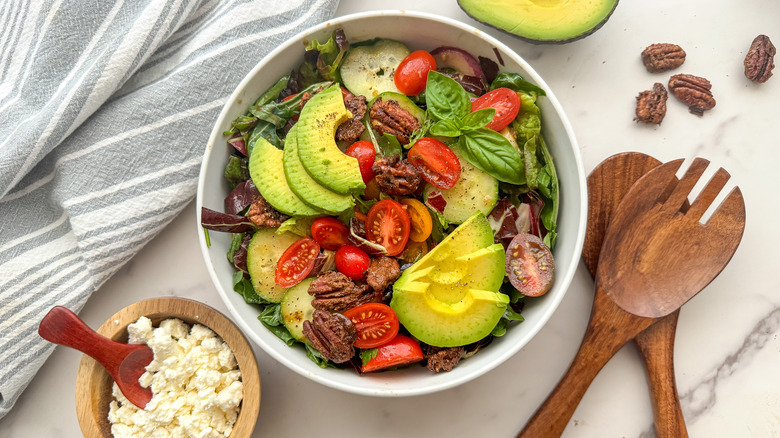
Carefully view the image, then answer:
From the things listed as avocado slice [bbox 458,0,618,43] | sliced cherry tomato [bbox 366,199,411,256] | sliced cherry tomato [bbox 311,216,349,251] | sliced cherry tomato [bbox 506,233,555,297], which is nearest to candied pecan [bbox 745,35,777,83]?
avocado slice [bbox 458,0,618,43]

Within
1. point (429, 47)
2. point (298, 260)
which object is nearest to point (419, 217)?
point (298, 260)

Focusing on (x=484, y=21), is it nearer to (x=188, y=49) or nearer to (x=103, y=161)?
(x=188, y=49)

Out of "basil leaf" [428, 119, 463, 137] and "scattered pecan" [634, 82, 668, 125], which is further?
"scattered pecan" [634, 82, 668, 125]

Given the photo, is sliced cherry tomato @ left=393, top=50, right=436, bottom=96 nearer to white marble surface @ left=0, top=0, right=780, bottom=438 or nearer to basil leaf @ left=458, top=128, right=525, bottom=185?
basil leaf @ left=458, top=128, right=525, bottom=185

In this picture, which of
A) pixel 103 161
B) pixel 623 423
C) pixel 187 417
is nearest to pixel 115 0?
pixel 103 161

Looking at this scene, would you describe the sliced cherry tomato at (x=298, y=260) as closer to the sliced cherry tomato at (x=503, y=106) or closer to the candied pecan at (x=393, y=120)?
the candied pecan at (x=393, y=120)

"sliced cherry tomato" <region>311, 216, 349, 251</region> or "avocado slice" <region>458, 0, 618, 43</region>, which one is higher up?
"avocado slice" <region>458, 0, 618, 43</region>
